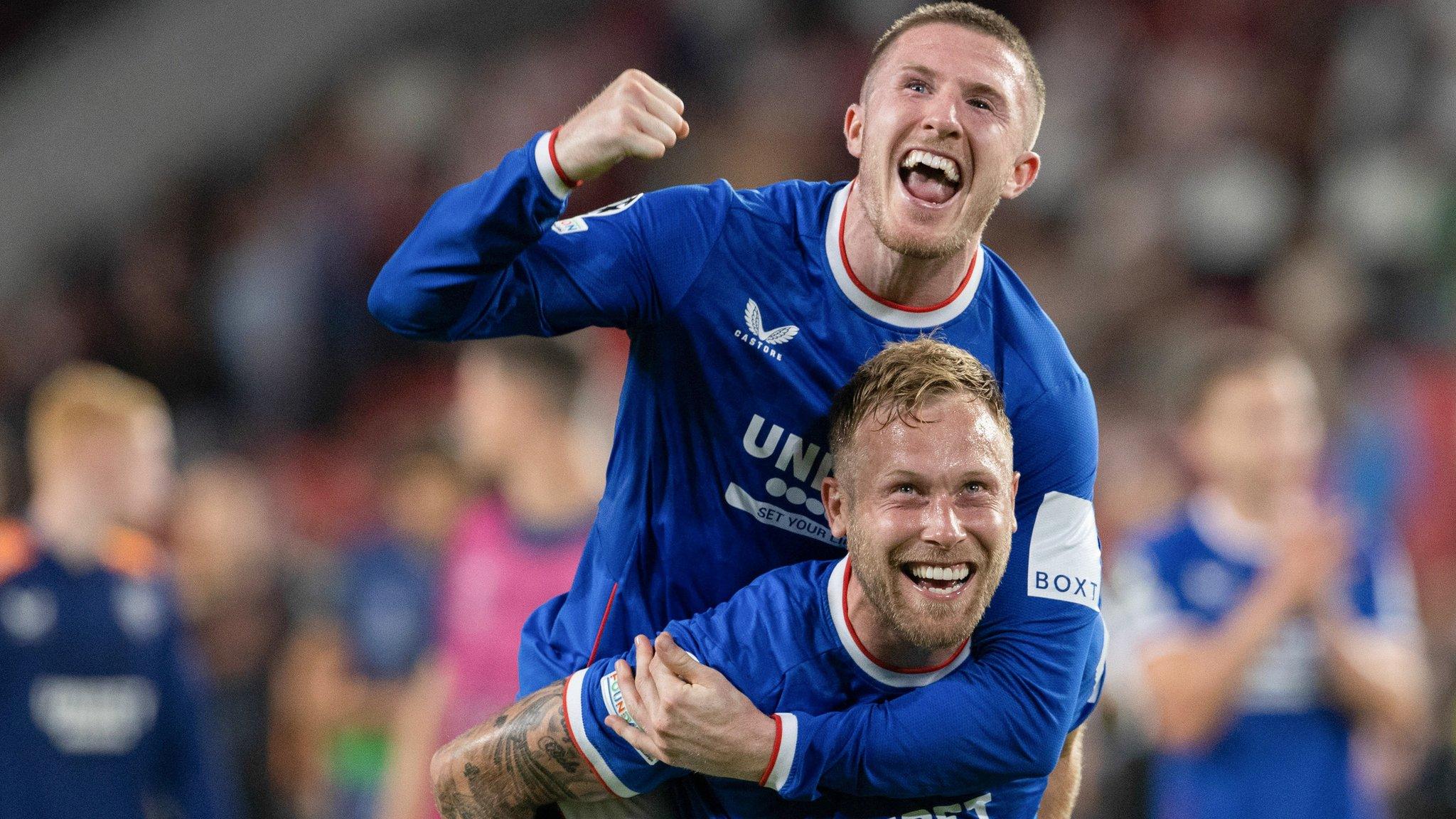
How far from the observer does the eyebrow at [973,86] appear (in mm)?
2766

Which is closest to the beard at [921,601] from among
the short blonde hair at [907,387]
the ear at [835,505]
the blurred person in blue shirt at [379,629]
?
the ear at [835,505]

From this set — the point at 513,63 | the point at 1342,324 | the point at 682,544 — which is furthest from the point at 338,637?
the point at 682,544

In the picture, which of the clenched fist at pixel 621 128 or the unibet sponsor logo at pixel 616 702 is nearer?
the clenched fist at pixel 621 128

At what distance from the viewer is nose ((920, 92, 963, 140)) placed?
107 inches

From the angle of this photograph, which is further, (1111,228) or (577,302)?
(1111,228)

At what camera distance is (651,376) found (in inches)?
114

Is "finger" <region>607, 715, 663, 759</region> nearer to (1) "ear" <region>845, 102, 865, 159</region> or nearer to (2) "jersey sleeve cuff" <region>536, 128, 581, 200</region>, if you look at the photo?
(2) "jersey sleeve cuff" <region>536, 128, 581, 200</region>

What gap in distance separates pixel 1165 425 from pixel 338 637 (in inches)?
162

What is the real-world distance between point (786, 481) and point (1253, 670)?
2.52 meters

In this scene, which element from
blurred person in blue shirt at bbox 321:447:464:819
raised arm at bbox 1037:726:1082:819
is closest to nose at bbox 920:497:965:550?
raised arm at bbox 1037:726:1082:819

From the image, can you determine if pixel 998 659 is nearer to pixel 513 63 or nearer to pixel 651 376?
pixel 651 376

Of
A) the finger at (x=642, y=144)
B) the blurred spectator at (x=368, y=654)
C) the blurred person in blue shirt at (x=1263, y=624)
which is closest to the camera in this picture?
the finger at (x=642, y=144)

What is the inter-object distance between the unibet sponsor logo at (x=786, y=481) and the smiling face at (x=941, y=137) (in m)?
0.39

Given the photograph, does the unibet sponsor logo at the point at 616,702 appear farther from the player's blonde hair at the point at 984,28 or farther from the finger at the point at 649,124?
the player's blonde hair at the point at 984,28
